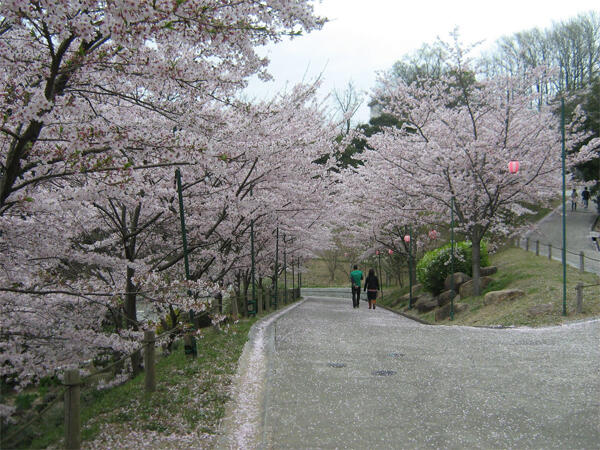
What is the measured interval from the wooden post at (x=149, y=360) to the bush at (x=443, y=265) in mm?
13776

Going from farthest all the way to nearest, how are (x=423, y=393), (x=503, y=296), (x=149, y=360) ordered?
(x=503, y=296) < (x=149, y=360) < (x=423, y=393)

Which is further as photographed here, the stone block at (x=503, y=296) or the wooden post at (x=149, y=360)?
the stone block at (x=503, y=296)

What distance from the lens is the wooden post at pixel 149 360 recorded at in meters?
6.16

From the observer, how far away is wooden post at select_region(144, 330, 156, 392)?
616 cm

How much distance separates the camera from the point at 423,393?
6.02 metres

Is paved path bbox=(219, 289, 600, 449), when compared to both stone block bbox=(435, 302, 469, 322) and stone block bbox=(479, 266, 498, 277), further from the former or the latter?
stone block bbox=(479, 266, 498, 277)

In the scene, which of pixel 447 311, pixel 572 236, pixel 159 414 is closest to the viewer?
pixel 159 414

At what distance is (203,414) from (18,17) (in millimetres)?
3980

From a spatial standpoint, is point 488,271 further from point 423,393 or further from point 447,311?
point 423,393

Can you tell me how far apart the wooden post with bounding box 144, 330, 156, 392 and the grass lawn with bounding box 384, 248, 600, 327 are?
8.44 meters

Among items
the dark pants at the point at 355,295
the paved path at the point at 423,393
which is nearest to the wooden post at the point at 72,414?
the paved path at the point at 423,393

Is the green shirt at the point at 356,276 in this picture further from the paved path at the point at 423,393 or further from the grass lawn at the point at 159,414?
the grass lawn at the point at 159,414

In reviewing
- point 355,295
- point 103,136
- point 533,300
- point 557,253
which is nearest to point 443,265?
point 355,295

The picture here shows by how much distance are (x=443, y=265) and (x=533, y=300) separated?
6.22 metres
